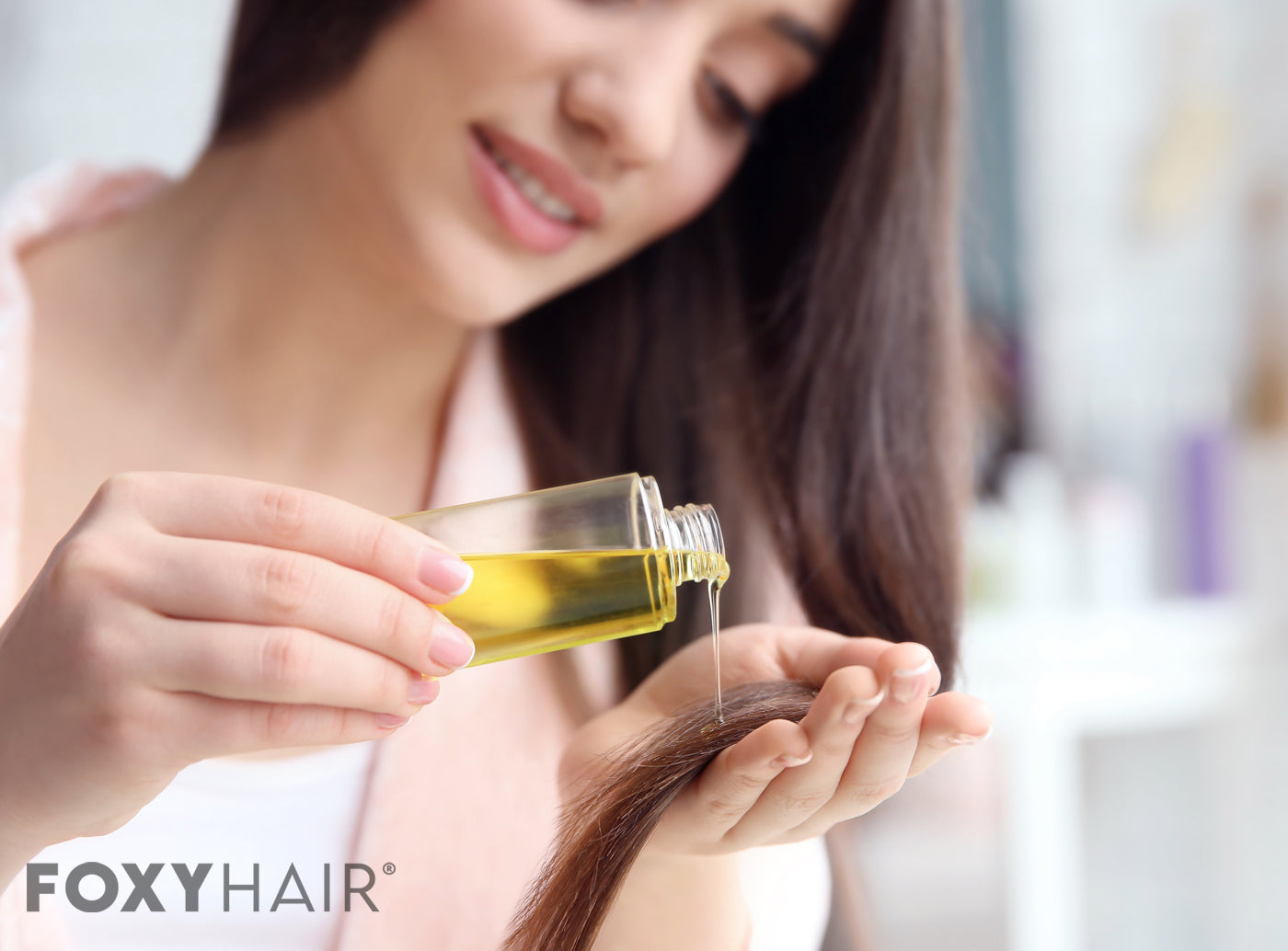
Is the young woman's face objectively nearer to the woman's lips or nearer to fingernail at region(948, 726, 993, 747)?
the woman's lips

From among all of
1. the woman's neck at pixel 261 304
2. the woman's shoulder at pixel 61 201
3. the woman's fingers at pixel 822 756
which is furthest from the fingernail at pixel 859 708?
the woman's shoulder at pixel 61 201

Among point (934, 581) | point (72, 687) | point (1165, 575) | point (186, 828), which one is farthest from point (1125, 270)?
point (72, 687)

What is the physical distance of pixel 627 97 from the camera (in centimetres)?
64

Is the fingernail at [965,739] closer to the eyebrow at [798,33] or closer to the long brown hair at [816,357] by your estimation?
the long brown hair at [816,357]

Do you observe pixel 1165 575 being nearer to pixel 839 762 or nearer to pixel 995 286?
pixel 995 286

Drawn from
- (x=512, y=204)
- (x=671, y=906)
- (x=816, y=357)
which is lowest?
(x=671, y=906)

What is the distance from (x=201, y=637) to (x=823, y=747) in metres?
0.22

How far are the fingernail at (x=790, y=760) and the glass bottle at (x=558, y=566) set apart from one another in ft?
0.23

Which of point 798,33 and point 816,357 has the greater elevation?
point 798,33

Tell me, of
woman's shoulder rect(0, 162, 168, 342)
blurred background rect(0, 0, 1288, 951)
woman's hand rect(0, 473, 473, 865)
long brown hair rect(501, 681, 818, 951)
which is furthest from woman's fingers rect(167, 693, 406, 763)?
blurred background rect(0, 0, 1288, 951)

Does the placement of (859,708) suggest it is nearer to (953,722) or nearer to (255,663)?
(953,722)

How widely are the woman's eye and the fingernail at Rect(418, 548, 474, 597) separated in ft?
1.55

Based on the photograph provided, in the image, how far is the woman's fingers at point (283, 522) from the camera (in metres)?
0.37

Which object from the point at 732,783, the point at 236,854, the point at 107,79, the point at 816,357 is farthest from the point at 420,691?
the point at 107,79
